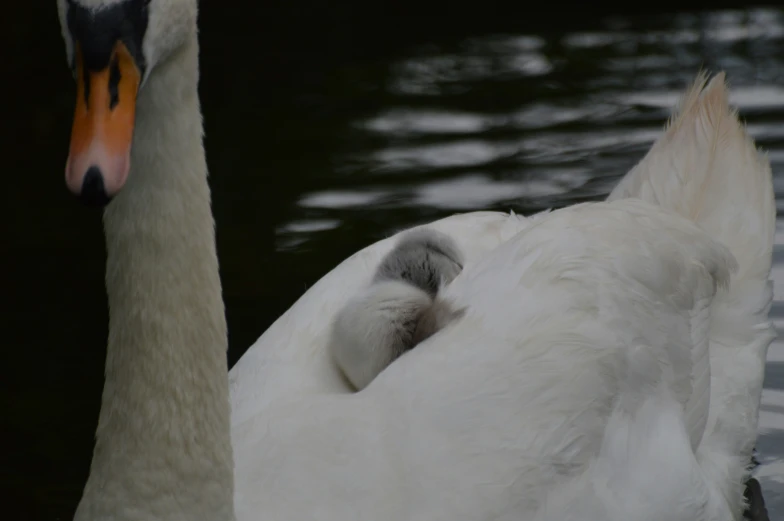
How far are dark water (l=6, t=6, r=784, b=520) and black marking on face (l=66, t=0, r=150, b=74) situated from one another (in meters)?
Result: 2.41

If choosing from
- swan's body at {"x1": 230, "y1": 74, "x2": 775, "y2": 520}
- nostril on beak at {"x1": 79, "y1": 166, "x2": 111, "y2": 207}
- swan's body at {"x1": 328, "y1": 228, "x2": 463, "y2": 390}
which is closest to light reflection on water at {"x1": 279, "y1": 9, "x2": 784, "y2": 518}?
swan's body at {"x1": 230, "y1": 74, "x2": 775, "y2": 520}

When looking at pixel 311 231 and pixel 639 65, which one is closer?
pixel 311 231

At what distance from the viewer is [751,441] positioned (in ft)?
15.1

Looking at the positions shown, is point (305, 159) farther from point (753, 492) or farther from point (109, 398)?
point (109, 398)

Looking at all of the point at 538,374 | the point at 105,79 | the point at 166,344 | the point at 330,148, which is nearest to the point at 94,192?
the point at 105,79

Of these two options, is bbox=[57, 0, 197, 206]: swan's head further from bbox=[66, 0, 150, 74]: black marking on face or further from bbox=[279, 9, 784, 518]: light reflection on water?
bbox=[279, 9, 784, 518]: light reflection on water

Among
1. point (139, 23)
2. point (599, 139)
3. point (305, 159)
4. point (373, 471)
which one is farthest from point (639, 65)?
point (139, 23)

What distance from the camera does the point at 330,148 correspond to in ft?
Answer: 24.8

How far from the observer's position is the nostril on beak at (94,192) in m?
2.51

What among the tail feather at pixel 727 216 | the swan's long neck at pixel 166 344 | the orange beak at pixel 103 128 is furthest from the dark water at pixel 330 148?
the orange beak at pixel 103 128

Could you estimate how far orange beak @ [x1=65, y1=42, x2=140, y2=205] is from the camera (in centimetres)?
253

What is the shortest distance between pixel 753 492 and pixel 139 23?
2855 mm

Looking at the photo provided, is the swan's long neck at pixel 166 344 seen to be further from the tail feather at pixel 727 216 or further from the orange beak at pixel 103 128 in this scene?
the tail feather at pixel 727 216

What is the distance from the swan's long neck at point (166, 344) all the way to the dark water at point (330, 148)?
167 cm
